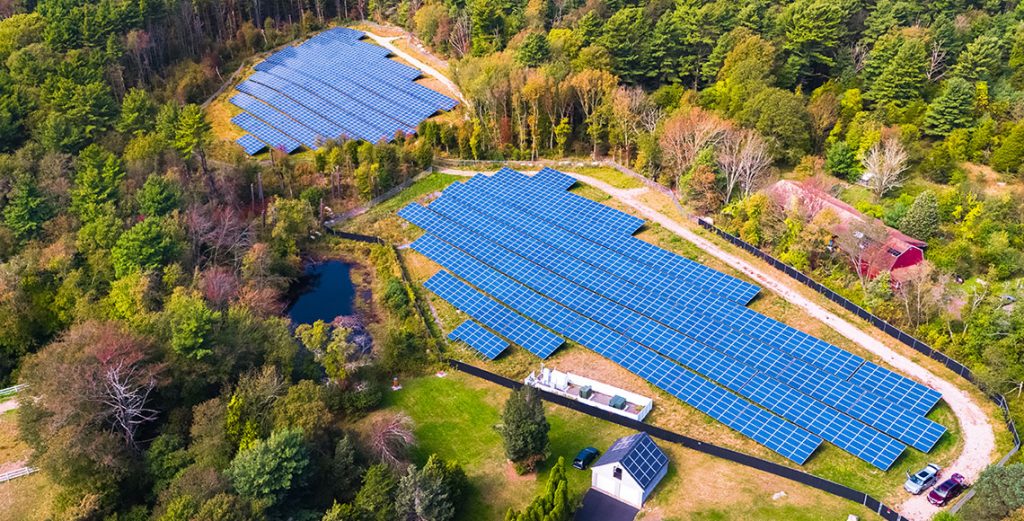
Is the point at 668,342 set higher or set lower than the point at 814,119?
lower

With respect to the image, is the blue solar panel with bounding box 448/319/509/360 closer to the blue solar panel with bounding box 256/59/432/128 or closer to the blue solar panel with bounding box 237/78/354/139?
the blue solar panel with bounding box 237/78/354/139

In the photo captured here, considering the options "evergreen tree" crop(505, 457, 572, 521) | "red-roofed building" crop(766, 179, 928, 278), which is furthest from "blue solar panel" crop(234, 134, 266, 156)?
"evergreen tree" crop(505, 457, 572, 521)

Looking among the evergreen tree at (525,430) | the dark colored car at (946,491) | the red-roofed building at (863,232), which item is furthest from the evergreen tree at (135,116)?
the dark colored car at (946,491)

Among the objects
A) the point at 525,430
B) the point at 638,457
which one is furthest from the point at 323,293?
the point at 638,457

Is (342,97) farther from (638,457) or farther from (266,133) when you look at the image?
(638,457)

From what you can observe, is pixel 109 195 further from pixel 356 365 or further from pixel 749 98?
pixel 749 98

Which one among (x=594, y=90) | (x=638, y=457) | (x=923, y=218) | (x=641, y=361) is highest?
(x=923, y=218)
